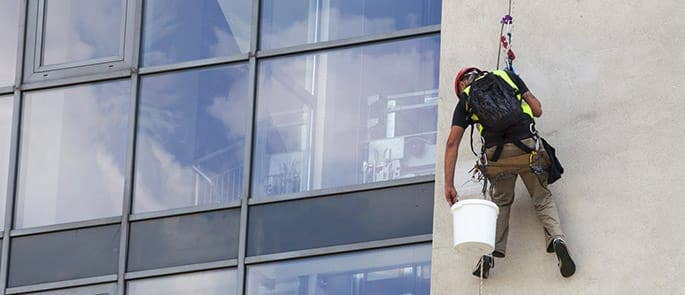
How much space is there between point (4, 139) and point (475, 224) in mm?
5348

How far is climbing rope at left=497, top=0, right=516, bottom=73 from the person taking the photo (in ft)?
45.5

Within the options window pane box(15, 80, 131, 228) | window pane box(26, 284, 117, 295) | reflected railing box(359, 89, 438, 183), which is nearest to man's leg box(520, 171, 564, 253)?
reflected railing box(359, 89, 438, 183)

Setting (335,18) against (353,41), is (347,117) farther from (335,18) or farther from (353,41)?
(335,18)

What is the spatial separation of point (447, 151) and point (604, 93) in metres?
1.31

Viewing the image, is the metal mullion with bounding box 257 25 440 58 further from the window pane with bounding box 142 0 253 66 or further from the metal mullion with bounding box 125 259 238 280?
the metal mullion with bounding box 125 259 238 280

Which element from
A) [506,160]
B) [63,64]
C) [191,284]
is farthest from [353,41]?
[63,64]

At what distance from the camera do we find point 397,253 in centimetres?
1445

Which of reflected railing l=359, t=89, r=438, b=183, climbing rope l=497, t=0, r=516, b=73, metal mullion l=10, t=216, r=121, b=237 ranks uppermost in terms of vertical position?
climbing rope l=497, t=0, r=516, b=73

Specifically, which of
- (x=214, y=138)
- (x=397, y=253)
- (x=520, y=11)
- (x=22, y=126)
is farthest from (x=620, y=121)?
(x=22, y=126)

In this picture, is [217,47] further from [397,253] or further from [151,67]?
[397,253]

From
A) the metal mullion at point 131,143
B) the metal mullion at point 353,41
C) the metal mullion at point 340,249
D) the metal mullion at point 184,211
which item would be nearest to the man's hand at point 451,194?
the metal mullion at point 340,249

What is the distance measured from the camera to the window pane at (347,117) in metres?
15.0

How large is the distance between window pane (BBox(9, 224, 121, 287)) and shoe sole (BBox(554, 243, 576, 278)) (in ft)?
13.7

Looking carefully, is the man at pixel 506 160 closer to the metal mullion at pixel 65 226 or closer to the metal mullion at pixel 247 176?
the metal mullion at pixel 247 176
